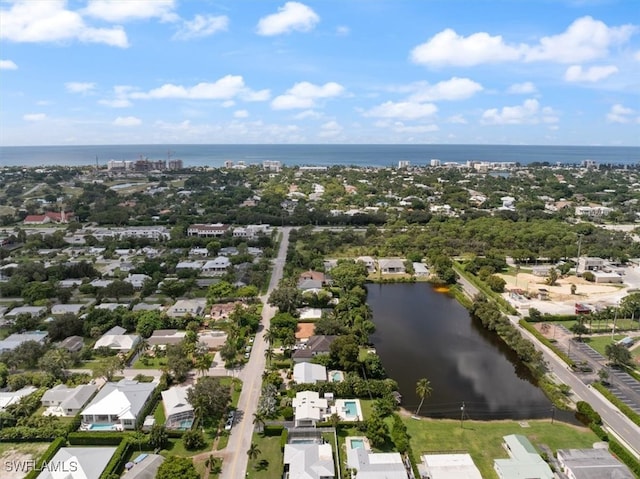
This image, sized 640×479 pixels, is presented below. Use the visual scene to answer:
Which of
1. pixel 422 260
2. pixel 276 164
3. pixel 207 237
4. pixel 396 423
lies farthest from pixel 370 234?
pixel 276 164

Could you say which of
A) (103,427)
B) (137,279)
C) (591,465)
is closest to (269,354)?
(103,427)

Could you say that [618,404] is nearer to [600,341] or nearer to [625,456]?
[625,456]

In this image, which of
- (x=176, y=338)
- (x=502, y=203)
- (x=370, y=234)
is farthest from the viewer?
(x=502, y=203)

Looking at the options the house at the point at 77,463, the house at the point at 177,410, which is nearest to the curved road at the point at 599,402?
the house at the point at 177,410

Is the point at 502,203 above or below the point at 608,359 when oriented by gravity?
above

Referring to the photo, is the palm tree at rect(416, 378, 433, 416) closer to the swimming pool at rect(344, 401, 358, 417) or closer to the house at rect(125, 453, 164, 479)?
the swimming pool at rect(344, 401, 358, 417)

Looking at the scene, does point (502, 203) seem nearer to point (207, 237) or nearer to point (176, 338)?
point (207, 237)

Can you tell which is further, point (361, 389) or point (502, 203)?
point (502, 203)
